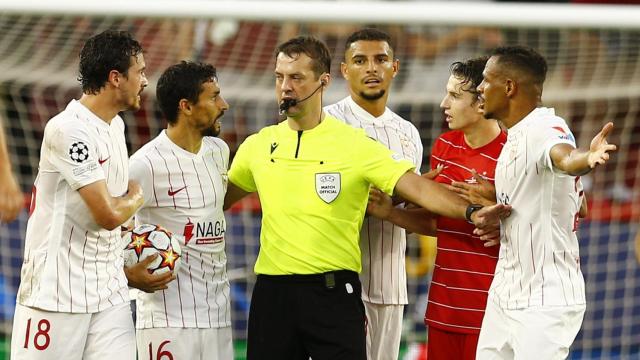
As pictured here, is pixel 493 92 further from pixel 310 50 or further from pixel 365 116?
pixel 365 116

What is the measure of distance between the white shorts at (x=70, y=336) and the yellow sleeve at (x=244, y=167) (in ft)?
3.06

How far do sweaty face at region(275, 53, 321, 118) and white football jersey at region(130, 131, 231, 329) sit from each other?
24.8 inches

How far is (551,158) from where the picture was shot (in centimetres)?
486

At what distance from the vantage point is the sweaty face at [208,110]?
5824 millimetres

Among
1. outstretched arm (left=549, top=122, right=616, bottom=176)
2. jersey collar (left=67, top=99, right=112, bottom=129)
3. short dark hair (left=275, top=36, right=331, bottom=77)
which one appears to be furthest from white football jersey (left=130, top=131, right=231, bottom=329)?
outstretched arm (left=549, top=122, right=616, bottom=176)

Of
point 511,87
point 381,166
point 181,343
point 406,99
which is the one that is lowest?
point 181,343

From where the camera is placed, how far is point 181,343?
566 centimetres

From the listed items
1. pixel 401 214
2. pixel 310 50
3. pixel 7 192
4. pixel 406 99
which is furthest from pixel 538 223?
pixel 406 99

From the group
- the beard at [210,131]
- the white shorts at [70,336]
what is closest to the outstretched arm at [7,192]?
the white shorts at [70,336]

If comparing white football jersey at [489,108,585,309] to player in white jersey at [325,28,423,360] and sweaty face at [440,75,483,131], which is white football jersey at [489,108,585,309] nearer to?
sweaty face at [440,75,483,131]

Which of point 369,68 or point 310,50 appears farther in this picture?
point 369,68

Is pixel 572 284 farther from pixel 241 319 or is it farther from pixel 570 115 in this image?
pixel 570 115

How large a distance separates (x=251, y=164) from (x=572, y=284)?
167 centimetres

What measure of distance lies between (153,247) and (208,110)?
0.80 metres
